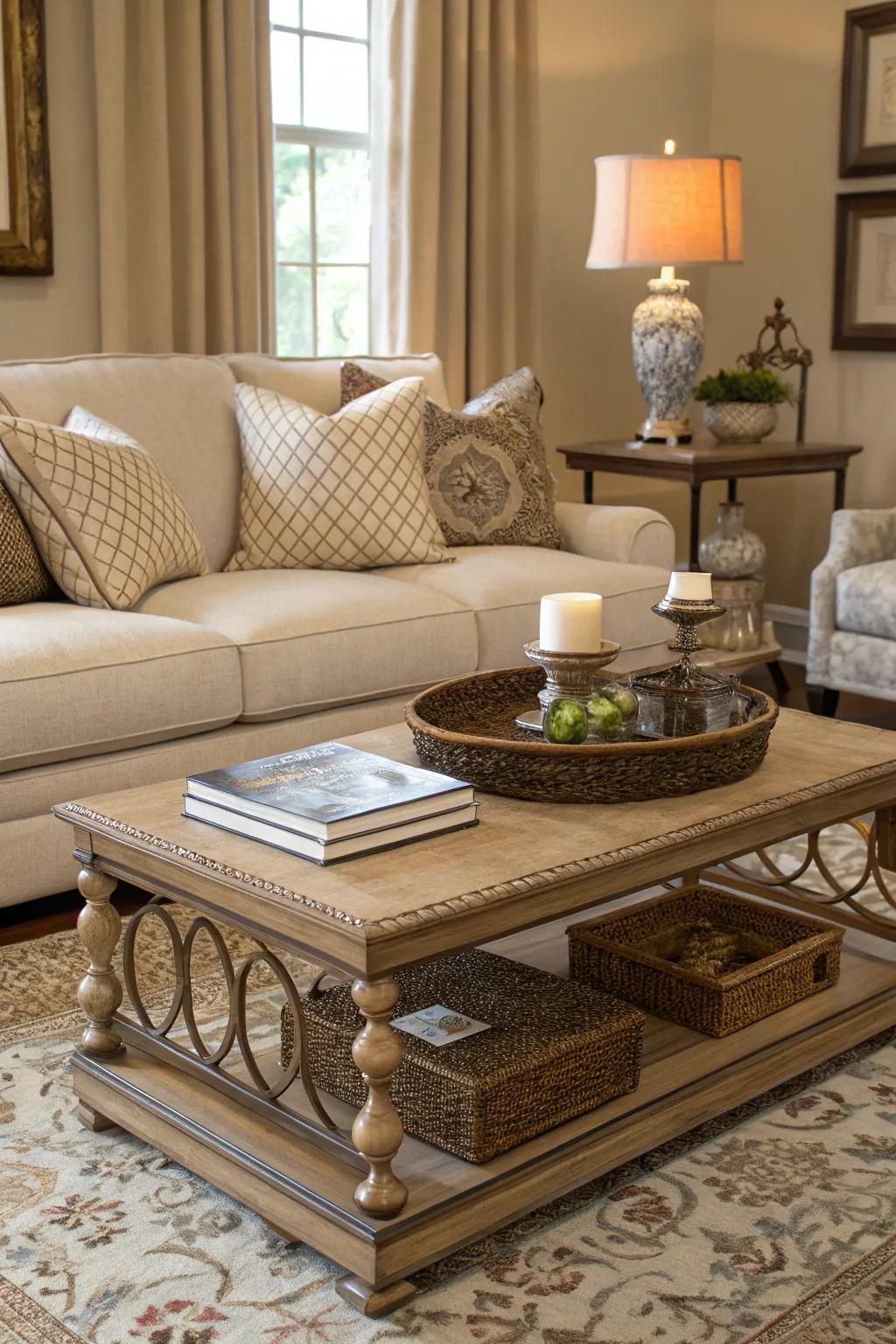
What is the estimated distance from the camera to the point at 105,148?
376 centimetres

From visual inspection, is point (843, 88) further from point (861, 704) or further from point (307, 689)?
point (307, 689)

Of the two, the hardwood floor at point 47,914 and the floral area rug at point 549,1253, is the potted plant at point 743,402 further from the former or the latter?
the floral area rug at point 549,1253


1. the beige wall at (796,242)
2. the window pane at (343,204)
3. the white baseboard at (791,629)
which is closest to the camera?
the window pane at (343,204)

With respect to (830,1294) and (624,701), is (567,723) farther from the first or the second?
(830,1294)

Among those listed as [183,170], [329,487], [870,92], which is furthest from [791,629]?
[183,170]

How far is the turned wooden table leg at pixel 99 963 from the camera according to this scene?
1923mm

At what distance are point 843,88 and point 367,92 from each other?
1.56 m

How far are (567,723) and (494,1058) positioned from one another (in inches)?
18.9

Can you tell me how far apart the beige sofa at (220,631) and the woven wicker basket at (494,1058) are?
868 mm

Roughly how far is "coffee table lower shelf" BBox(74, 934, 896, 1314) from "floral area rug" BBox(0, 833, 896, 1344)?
0.17 ft

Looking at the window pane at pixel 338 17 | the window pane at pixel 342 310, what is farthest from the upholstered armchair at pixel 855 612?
the window pane at pixel 338 17

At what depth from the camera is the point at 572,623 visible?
2057 millimetres

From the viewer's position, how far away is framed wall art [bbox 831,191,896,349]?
15.7 feet

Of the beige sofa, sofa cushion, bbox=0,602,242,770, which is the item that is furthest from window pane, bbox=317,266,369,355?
sofa cushion, bbox=0,602,242,770
